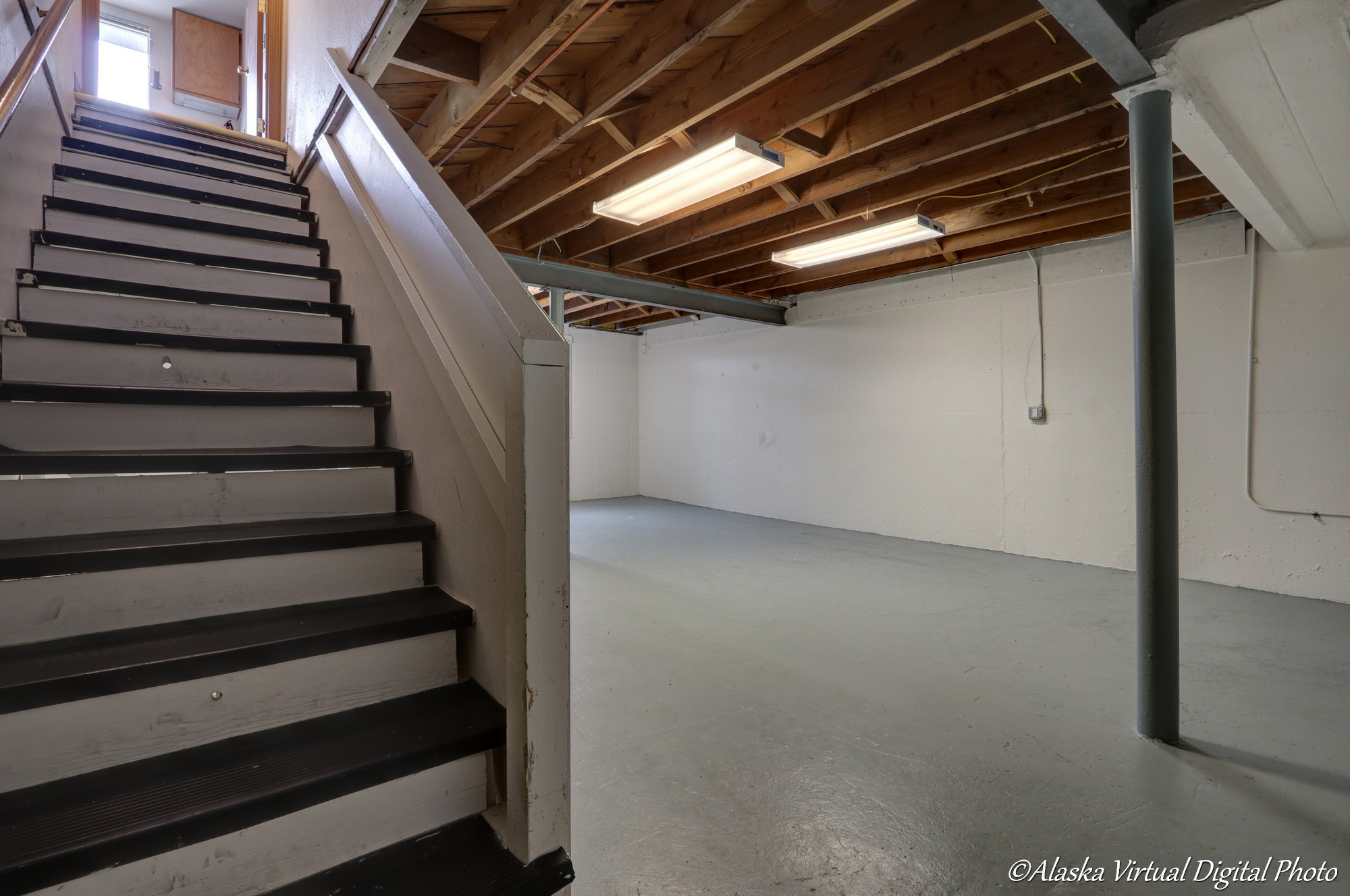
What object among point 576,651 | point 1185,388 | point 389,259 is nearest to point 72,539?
point 389,259

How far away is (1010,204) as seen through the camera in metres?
4.35

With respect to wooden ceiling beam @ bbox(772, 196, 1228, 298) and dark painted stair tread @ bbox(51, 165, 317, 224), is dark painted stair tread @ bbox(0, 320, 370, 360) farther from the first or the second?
wooden ceiling beam @ bbox(772, 196, 1228, 298)

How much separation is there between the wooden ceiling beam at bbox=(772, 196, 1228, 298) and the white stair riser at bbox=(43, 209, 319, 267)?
486 cm

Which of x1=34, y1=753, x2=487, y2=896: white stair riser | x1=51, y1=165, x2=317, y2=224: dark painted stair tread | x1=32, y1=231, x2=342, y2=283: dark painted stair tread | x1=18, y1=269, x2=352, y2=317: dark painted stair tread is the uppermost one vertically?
x1=51, y1=165, x2=317, y2=224: dark painted stair tread

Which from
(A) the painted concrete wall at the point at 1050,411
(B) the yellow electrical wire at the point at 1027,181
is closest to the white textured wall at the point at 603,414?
(A) the painted concrete wall at the point at 1050,411

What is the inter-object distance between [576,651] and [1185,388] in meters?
4.74

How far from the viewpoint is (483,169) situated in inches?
157

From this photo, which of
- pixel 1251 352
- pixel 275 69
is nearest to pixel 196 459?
pixel 275 69

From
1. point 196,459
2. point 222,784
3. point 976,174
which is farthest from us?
point 976,174

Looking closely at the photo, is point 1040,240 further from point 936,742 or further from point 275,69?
point 275,69

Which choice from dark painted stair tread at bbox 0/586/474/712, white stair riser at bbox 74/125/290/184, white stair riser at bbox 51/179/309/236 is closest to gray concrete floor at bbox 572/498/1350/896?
dark painted stair tread at bbox 0/586/474/712

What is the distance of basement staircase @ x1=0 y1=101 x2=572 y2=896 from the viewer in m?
1.08

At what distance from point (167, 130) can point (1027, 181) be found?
17.9ft

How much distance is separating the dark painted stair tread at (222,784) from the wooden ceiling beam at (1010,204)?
4160 millimetres
